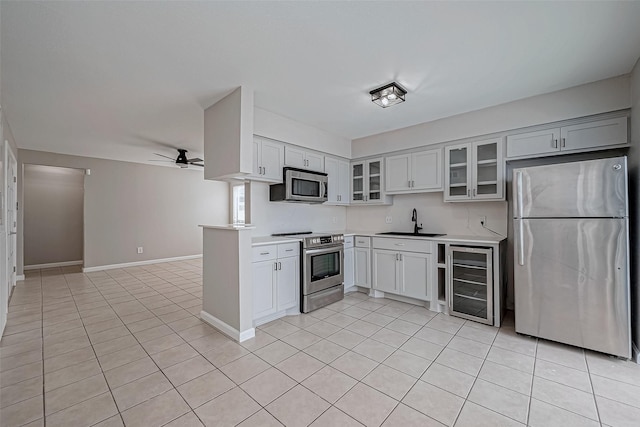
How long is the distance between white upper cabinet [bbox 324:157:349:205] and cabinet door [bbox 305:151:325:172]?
0.11 m

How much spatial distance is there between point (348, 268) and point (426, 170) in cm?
183

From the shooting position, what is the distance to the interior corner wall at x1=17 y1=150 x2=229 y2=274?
18.7 ft

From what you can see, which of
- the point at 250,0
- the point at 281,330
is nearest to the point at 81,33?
the point at 250,0

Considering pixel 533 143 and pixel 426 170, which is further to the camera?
pixel 426 170

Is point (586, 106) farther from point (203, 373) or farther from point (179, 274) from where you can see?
point (179, 274)

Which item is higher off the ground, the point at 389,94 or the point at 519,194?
the point at 389,94

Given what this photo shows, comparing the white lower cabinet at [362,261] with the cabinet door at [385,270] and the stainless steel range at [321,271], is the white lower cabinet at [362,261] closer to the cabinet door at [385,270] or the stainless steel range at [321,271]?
the cabinet door at [385,270]

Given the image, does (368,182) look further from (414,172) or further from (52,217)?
(52,217)

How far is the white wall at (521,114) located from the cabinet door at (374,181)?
0.81ft

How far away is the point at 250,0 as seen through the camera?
1654 mm

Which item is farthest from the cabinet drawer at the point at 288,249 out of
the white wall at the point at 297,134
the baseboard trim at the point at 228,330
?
the white wall at the point at 297,134

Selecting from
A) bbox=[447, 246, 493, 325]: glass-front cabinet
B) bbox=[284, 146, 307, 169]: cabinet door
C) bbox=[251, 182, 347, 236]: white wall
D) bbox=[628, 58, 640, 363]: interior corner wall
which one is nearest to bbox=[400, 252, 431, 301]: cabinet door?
bbox=[447, 246, 493, 325]: glass-front cabinet

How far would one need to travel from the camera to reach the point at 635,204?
7.82 ft

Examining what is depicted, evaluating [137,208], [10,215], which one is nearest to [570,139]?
[10,215]
